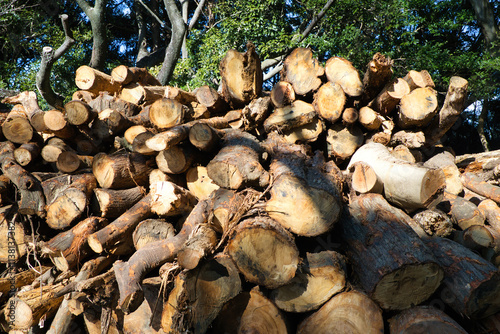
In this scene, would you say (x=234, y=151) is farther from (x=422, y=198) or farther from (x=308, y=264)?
(x=422, y=198)

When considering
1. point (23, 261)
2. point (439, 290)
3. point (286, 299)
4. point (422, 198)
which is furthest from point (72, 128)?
point (439, 290)

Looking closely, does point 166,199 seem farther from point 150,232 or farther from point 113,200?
point 113,200

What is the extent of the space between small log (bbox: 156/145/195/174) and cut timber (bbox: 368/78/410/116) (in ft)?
6.05

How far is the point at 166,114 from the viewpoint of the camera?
8.85 ft

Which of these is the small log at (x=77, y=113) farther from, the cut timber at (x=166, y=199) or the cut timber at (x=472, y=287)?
the cut timber at (x=472, y=287)

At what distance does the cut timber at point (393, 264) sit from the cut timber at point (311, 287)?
0.55 feet

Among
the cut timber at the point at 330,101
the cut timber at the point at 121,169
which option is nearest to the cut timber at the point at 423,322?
the cut timber at the point at 330,101

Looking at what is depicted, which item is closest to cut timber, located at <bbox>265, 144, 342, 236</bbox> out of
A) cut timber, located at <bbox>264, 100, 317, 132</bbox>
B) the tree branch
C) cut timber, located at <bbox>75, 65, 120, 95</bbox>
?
cut timber, located at <bbox>264, 100, 317, 132</bbox>

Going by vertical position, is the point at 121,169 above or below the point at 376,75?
below

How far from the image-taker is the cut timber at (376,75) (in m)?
2.83

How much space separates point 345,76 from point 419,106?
0.74 m

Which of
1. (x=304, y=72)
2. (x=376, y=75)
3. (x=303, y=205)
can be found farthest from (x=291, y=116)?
(x=303, y=205)

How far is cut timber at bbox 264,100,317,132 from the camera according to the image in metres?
2.93

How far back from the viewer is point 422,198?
7.14 ft
